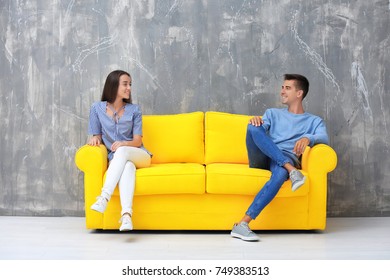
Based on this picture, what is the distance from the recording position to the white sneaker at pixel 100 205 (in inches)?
149

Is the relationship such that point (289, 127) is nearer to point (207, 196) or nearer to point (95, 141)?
point (207, 196)

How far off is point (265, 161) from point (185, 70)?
1.15 metres

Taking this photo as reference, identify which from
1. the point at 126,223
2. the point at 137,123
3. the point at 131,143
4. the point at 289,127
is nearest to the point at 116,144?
Result: the point at 131,143

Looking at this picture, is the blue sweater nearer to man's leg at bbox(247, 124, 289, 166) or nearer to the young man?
the young man

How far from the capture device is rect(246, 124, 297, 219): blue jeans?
12.8 feet

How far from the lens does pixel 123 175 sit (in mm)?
3965

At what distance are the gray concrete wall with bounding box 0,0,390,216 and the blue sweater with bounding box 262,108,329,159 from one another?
21.6 inches

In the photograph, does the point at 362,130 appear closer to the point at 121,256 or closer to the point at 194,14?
the point at 194,14

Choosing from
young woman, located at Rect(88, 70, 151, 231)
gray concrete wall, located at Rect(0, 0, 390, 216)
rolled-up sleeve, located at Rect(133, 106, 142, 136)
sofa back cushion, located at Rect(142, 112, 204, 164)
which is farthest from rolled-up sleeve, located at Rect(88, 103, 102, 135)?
gray concrete wall, located at Rect(0, 0, 390, 216)

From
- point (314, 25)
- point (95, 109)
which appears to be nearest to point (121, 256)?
point (95, 109)

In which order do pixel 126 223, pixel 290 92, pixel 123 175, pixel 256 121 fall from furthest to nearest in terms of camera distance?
pixel 290 92 < pixel 256 121 < pixel 123 175 < pixel 126 223

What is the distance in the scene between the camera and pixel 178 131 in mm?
4621

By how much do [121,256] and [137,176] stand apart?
706 millimetres

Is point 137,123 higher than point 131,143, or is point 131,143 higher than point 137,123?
point 137,123
